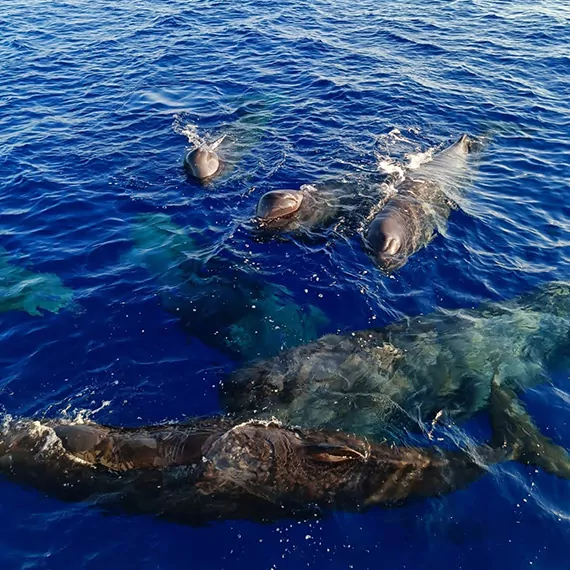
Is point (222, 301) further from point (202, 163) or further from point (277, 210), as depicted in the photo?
point (202, 163)

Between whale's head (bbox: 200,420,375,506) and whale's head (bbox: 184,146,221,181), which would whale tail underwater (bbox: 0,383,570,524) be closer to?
whale's head (bbox: 200,420,375,506)

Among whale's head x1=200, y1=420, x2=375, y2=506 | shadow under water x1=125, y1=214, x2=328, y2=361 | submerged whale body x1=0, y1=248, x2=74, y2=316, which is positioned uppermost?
whale's head x1=200, y1=420, x2=375, y2=506

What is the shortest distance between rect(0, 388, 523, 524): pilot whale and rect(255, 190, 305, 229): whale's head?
6.58 m

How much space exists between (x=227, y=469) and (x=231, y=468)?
0.20 feet

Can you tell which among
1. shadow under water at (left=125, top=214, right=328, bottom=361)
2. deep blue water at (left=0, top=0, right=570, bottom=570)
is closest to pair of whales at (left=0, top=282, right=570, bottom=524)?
deep blue water at (left=0, top=0, right=570, bottom=570)

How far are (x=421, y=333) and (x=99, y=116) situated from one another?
15291mm

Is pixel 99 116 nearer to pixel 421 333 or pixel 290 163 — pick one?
pixel 290 163

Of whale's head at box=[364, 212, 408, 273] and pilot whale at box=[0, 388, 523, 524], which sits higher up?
whale's head at box=[364, 212, 408, 273]

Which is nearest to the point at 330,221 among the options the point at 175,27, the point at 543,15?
the point at 175,27

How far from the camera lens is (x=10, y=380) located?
11.2m

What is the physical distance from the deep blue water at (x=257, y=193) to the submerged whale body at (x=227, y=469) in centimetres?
26

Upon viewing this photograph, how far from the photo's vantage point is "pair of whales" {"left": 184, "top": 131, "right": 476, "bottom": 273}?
14141 millimetres

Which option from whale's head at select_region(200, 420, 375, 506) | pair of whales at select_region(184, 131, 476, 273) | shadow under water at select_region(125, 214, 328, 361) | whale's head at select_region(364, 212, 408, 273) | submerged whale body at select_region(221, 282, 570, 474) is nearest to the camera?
whale's head at select_region(200, 420, 375, 506)

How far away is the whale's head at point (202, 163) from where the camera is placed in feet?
56.9
